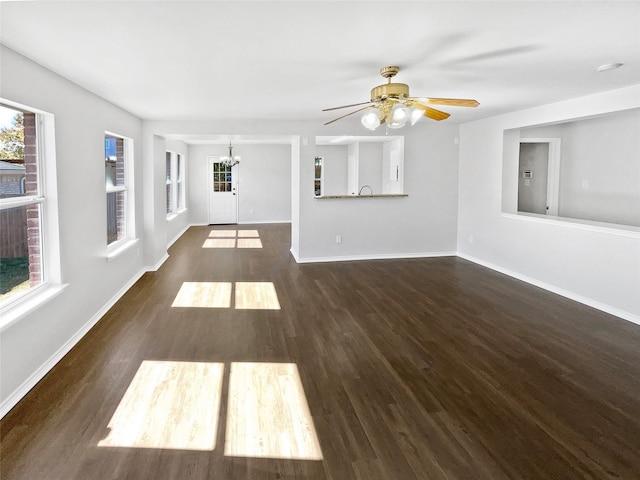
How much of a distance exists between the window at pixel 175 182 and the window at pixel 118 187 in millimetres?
3207

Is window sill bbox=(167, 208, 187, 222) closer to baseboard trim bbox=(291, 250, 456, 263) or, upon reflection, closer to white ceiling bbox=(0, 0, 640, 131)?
baseboard trim bbox=(291, 250, 456, 263)

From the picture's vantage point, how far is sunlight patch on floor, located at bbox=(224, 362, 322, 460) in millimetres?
2139

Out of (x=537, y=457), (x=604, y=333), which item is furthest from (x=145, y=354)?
(x=604, y=333)

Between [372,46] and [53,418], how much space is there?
3022 millimetres

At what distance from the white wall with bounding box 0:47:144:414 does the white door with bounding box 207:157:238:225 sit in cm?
636

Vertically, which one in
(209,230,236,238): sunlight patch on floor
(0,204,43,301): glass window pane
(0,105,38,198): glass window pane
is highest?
(0,105,38,198): glass window pane

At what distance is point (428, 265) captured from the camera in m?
6.49

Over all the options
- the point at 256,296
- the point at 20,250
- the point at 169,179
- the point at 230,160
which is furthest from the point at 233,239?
the point at 20,250

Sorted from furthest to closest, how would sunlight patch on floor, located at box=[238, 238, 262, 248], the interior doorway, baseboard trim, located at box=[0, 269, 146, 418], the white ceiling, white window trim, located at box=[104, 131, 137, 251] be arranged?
sunlight patch on floor, located at box=[238, 238, 262, 248] → the interior doorway → white window trim, located at box=[104, 131, 137, 251] → baseboard trim, located at box=[0, 269, 146, 418] → the white ceiling

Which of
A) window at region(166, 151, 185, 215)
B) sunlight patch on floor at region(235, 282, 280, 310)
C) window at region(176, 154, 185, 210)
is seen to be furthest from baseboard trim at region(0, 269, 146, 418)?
window at region(176, 154, 185, 210)

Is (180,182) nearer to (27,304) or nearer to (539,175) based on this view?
(27,304)

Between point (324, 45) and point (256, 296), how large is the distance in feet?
10.1

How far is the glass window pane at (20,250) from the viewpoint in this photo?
271 centimetres

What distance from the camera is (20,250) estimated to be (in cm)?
292
